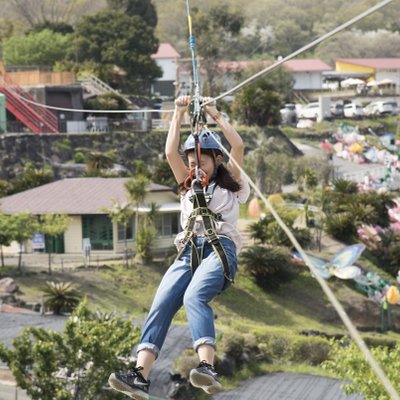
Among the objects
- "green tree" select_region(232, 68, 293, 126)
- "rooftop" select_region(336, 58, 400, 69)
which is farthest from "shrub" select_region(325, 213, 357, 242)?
"rooftop" select_region(336, 58, 400, 69)

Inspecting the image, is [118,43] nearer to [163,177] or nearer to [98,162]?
[98,162]

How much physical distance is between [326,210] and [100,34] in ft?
103

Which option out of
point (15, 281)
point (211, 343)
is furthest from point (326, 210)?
point (211, 343)

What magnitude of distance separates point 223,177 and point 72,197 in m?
39.8

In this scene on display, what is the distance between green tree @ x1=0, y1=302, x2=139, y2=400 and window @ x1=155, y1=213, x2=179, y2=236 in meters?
20.3

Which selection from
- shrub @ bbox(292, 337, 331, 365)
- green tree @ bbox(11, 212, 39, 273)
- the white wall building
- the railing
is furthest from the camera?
the white wall building

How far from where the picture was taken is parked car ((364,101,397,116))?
83500mm

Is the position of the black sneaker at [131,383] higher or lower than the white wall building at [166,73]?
higher

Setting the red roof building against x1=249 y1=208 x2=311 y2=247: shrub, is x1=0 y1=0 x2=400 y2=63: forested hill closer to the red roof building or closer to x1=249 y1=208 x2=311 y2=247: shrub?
the red roof building

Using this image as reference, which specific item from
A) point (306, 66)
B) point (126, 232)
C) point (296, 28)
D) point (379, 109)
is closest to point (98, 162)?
point (126, 232)

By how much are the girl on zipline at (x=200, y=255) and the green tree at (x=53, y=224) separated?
33288mm

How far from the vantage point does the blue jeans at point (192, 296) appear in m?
8.59

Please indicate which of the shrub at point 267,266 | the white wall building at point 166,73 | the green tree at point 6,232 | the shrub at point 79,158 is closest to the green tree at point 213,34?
the white wall building at point 166,73

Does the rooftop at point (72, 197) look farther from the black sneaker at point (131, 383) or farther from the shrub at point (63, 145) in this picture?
the black sneaker at point (131, 383)
